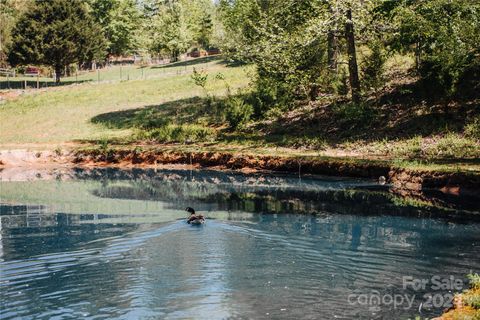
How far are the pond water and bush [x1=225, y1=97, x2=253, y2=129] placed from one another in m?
15.0

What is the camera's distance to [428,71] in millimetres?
33125

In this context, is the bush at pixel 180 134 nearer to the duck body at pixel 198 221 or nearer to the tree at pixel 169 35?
the duck body at pixel 198 221

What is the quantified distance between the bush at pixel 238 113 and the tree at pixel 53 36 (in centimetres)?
3841

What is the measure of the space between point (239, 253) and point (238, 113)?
86.1 ft

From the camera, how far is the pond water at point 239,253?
11672mm

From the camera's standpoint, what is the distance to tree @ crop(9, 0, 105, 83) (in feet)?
234

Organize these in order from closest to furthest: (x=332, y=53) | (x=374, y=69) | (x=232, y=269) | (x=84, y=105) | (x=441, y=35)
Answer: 1. (x=232, y=269)
2. (x=441, y=35)
3. (x=374, y=69)
4. (x=332, y=53)
5. (x=84, y=105)

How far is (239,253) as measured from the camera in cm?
1531

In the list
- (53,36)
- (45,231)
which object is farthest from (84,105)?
(45,231)

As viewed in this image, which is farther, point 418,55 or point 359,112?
point 418,55

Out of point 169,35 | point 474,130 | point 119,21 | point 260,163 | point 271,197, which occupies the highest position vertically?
point 119,21

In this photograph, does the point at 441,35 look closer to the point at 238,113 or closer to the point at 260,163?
the point at 260,163

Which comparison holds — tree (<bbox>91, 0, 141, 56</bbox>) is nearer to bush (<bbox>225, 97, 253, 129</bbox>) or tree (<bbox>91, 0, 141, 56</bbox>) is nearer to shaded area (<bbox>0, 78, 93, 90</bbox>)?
shaded area (<bbox>0, 78, 93, 90</bbox>)

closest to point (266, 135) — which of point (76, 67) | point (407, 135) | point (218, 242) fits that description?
point (407, 135)
